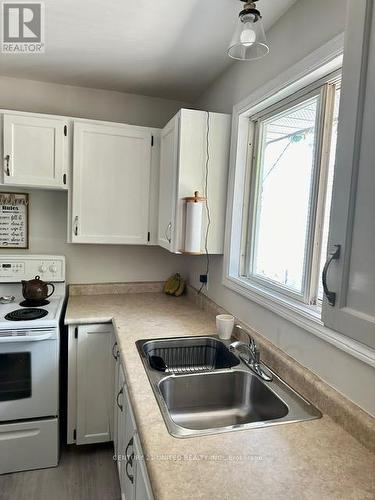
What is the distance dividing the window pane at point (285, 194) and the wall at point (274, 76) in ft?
0.64

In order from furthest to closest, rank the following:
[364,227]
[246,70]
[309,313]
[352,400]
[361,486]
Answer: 1. [246,70]
2. [309,313]
3. [352,400]
4. [361,486]
5. [364,227]

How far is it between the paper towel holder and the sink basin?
76cm

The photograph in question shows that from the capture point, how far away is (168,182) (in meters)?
2.18

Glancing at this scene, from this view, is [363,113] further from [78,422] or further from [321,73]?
[78,422]

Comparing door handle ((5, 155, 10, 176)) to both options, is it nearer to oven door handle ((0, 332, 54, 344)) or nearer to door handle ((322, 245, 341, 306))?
oven door handle ((0, 332, 54, 344))

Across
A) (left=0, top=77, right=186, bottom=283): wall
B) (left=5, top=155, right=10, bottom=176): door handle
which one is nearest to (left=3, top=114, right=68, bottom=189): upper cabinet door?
(left=5, top=155, right=10, bottom=176): door handle

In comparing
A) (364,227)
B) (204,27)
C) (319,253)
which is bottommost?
(319,253)

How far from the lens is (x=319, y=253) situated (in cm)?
142

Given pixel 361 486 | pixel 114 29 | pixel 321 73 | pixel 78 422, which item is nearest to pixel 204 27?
pixel 114 29

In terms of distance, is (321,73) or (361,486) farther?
(321,73)

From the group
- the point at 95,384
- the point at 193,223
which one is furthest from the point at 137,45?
the point at 95,384

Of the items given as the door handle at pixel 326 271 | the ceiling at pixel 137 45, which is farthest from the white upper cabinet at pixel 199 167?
the door handle at pixel 326 271

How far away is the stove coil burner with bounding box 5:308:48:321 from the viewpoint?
1.92 meters

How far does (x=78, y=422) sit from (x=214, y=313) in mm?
1073
